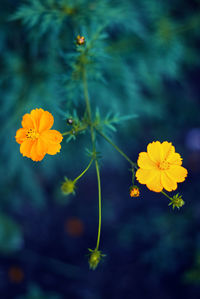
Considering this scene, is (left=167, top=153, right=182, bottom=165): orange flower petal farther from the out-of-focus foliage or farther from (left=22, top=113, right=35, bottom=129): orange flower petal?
the out-of-focus foliage

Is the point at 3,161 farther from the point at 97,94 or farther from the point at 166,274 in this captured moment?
the point at 166,274

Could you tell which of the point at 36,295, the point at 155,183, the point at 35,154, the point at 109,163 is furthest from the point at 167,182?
the point at 36,295

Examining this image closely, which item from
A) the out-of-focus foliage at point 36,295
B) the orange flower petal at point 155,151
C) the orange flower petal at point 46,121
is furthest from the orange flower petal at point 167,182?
the out-of-focus foliage at point 36,295

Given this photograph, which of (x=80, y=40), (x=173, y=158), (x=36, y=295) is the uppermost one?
(x=80, y=40)

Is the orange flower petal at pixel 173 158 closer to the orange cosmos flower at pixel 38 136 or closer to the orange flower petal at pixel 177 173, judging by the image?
the orange flower petal at pixel 177 173

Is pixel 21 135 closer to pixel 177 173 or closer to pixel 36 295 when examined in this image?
pixel 177 173
